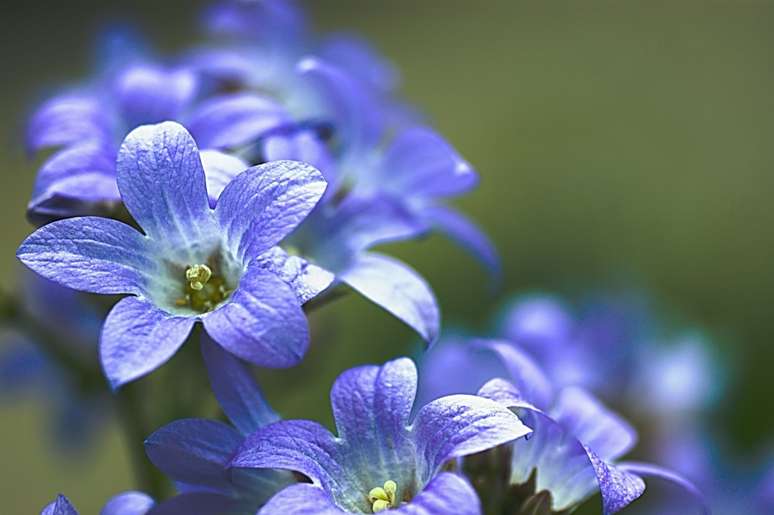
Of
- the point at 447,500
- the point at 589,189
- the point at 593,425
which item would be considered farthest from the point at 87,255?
the point at 589,189

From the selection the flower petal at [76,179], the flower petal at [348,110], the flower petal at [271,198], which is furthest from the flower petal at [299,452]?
the flower petal at [348,110]

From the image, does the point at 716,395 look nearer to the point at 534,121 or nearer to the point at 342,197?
the point at 342,197

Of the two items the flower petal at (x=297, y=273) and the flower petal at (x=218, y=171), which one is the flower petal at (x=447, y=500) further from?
the flower petal at (x=218, y=171)

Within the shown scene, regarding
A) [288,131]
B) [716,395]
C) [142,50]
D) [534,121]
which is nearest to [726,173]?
[534,121]

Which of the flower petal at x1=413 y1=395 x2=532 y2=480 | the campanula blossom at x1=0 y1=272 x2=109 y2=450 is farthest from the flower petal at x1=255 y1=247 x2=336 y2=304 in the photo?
the campanula blossom at x1=0 y1=272 x2=109 y2=450

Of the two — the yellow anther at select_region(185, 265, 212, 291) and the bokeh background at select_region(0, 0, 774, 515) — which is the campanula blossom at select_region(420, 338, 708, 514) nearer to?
the yellow anther at select_region(185, 265, 212, 291)

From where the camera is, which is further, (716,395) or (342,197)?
(716,395)

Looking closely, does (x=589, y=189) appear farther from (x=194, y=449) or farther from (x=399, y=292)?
(x=194, y=449)
